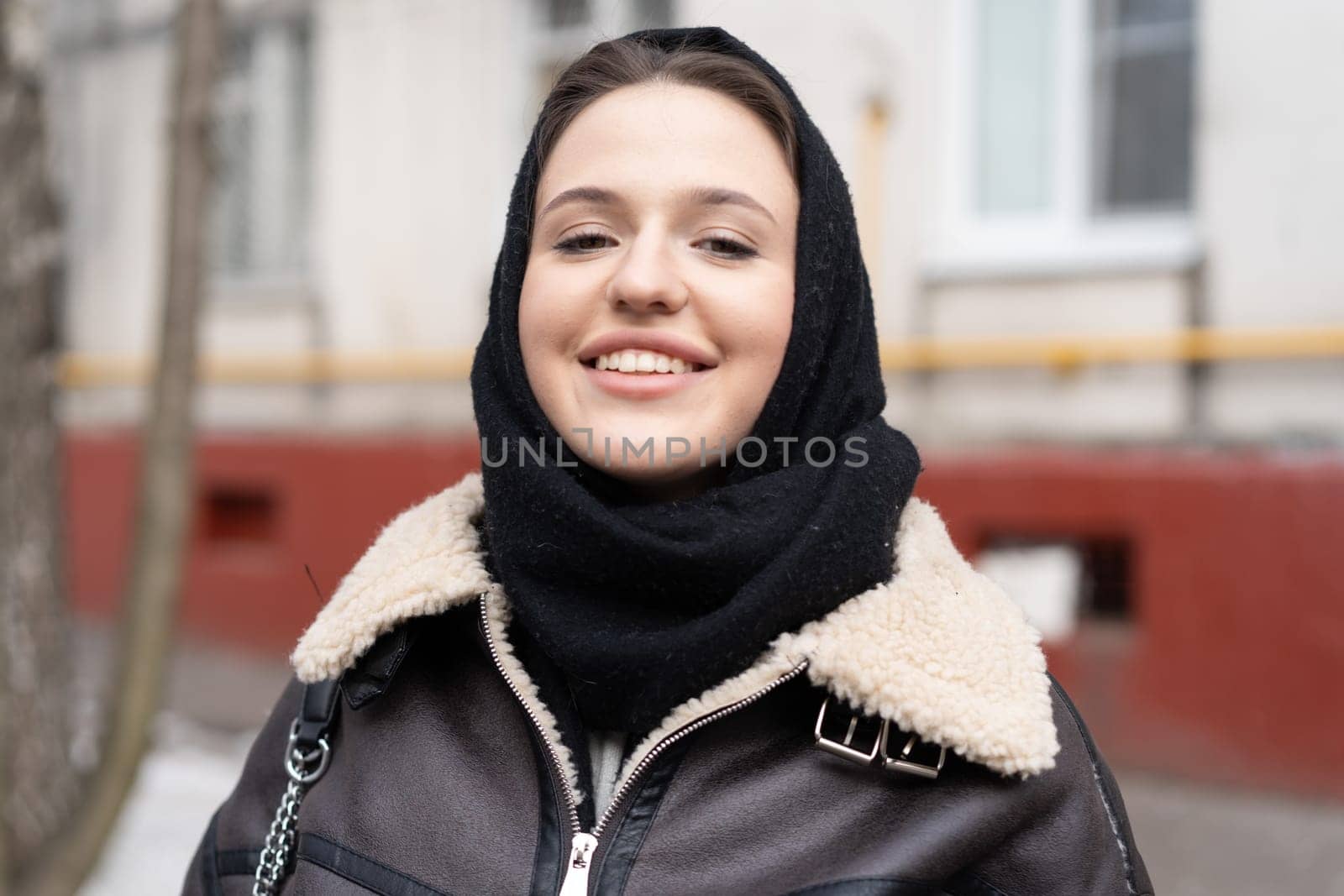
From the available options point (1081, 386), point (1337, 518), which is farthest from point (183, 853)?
point (1337, 518)

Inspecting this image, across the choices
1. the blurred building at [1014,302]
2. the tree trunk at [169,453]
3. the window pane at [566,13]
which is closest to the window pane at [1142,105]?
the blurred building at [1014,302]

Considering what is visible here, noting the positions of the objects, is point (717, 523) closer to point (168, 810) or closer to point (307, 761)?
point (307, 761)

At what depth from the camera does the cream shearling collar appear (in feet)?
4.08

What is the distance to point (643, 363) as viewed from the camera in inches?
54.6

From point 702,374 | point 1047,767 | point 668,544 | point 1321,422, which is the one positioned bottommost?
point 1321,422

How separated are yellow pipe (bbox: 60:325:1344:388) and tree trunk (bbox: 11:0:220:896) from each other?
1.36 feet

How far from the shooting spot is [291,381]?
259 inches

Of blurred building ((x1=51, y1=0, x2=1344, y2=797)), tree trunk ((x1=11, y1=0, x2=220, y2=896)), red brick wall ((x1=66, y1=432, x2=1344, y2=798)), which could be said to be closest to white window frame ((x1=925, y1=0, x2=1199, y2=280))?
blurred building ((x1=51, y1=0, x2=1344, y2=797))

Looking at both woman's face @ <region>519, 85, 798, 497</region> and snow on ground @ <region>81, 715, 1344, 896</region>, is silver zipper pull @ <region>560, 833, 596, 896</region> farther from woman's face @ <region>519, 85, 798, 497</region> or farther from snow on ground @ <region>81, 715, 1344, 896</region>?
snow on ground @ <region>81, 715, 1344, 896</region>

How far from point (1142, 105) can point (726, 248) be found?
3843mm

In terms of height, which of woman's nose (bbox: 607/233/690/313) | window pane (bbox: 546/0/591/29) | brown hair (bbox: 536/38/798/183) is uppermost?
window pane (bbox: 546/0/591/29)

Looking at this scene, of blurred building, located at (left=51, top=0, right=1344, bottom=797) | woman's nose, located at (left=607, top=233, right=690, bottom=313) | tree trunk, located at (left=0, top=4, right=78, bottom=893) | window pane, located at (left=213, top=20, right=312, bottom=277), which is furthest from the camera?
window pane, located at (left=213, top=20, right=312, bottom=277)

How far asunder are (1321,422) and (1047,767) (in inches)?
137

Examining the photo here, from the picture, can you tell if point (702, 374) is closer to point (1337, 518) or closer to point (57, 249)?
point (57, 249)
